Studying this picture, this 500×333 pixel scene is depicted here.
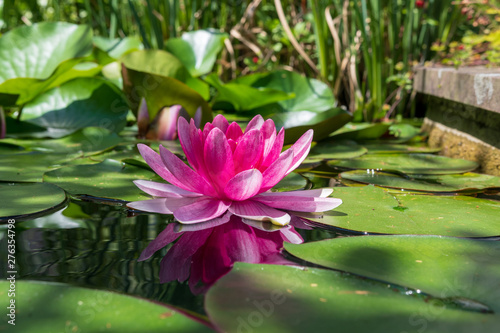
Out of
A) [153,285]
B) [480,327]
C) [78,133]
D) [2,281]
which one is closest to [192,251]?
[153,285]

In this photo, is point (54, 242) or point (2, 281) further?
point (54, 242)

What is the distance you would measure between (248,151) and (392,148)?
3.20ft

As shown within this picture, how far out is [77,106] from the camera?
1.94 m

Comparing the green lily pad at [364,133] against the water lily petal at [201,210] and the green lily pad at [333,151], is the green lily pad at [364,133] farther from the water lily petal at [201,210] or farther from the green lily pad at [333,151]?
the water lily petal at [201,210]

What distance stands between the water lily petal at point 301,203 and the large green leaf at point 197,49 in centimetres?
144

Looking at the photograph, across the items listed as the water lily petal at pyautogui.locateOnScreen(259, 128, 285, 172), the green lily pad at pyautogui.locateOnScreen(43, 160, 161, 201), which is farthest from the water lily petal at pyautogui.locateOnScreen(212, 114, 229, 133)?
the green lily pad at pyautogui.locateOnScreen(43, 160, 161, 201)

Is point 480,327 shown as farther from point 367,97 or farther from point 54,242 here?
point 367,97

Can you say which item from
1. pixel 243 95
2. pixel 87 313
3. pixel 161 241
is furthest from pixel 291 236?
pixel 243 95

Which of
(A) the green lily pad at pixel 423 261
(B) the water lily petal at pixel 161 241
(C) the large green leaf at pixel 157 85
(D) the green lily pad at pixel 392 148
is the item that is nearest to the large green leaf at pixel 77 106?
(C) the large green leaf at pixel 157 85

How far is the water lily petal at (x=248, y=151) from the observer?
78cm

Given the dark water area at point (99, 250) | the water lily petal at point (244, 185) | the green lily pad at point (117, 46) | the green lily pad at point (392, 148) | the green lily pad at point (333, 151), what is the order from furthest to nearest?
1. the green lily pad at point (117, 46)
2. the green lily pad at point (392, 148)
3. the green lily pad at point (333, 151)
4. the water lily petal at point (244, 185)
5. the dark water area at point (99, 250)

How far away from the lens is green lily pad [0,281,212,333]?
41 centimetres

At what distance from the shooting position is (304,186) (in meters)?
1.04

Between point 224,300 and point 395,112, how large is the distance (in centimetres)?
234
